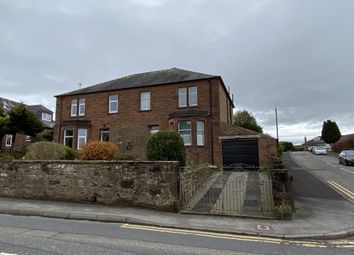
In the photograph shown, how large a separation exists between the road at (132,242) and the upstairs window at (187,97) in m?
18.1

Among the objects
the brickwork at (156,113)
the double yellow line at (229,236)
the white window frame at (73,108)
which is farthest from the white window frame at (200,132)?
the double yellow line at (229,236)

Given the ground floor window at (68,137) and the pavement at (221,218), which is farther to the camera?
the ground floor window at (68,137)

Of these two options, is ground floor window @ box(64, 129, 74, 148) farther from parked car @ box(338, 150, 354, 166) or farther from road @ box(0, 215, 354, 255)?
parked car @ box(338, 150, 354, 166)

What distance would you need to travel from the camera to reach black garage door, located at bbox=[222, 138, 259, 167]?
24031 millimetres

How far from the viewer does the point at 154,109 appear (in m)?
26.9

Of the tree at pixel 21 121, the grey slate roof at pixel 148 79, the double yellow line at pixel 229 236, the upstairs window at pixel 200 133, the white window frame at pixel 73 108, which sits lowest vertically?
the double yellow line at pixel 229 236

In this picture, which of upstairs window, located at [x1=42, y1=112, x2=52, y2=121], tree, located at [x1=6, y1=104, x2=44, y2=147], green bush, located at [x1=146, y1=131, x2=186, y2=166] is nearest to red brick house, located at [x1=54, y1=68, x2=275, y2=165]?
tree, located at [x1=6, y1=104, x2=44, y2=147]

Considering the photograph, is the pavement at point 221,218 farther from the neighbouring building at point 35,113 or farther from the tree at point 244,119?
the neighbouring building at point 35,113

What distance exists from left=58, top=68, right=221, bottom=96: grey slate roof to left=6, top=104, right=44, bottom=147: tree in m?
4.71

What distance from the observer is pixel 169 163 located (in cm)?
1061

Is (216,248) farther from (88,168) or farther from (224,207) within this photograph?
(88,168)

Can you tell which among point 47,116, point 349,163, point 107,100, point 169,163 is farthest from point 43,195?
point 47,116

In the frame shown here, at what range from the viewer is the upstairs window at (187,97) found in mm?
25719

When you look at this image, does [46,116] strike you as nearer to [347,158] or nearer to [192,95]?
[192,95]
